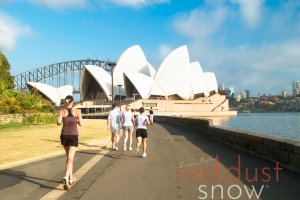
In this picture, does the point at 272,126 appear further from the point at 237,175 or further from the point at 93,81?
the point at 93,81

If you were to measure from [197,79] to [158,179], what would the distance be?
12771 cm

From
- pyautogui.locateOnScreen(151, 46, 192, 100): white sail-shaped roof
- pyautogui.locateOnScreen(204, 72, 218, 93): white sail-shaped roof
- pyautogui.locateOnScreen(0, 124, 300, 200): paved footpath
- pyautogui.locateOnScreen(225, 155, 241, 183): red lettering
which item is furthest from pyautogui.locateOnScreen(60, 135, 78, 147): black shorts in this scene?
pyautogui.locateOnScreen(204, 72, 218, 93): white sail-shaped roof

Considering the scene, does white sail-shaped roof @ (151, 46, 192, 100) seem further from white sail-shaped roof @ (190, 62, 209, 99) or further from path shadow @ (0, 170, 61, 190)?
path shadow @ (0, 170, 61, 190)

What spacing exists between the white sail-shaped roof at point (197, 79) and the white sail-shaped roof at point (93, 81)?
2813cm

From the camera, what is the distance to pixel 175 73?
110 metres

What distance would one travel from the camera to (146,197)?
6.46 m

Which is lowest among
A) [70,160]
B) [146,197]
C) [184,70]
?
[146,197]

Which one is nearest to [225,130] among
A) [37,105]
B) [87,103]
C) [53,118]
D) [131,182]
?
[131,182]

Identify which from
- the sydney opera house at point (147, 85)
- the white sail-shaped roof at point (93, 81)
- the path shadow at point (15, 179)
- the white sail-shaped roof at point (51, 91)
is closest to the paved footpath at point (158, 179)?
the path shadow at point (15, 179)

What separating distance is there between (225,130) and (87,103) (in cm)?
11680

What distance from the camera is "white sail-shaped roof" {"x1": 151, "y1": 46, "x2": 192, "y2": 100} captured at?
352ft

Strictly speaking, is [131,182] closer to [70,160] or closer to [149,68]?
[70,160]

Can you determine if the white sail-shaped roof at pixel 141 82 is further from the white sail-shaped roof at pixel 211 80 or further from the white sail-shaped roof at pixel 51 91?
the white sail-shaped roof at pixel 211 80

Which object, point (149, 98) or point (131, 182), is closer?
point (131, 182)
